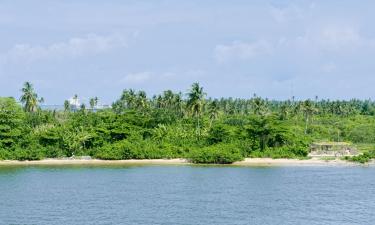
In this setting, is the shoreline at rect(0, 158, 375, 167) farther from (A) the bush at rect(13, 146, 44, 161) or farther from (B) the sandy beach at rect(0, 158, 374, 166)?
(A) the bush at rect(13, 146, 44, 161)

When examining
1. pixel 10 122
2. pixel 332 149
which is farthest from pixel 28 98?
pixel 332 149

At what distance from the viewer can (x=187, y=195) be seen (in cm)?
5888

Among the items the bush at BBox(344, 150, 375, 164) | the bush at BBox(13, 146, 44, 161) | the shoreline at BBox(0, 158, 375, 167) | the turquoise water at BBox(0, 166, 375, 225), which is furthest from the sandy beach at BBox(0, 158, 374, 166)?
the turquoise water at BBox(0, 166, 375, 225)

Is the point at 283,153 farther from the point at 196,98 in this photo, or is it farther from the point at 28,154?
the point at 28,154

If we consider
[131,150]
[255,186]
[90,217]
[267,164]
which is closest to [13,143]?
[131,150]

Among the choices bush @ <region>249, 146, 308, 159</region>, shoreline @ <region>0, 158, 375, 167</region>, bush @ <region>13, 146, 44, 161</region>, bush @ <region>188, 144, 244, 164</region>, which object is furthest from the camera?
bush @ <region>13, 146, 44, 161</region>

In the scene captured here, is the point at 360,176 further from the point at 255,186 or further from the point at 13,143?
the point at 13,143

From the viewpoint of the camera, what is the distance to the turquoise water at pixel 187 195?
154 ft

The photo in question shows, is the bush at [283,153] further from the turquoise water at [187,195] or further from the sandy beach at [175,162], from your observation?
the turquoise water at [187,195]

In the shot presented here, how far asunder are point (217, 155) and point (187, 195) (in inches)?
1233

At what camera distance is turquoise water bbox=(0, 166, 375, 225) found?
46969 mm

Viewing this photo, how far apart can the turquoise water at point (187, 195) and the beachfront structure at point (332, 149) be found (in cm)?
1403

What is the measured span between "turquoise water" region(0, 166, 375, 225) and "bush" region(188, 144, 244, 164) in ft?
20.0

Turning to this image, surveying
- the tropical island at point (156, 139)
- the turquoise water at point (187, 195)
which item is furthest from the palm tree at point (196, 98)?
the turquoise water at point (187, 195)
